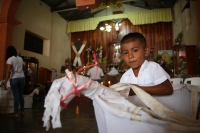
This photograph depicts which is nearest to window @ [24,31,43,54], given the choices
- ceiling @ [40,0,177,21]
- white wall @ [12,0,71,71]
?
white wall @ [12,0,71,71]

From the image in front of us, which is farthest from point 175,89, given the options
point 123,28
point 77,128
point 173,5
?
point 123,28

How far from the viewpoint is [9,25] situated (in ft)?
14.3

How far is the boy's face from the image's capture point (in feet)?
2.74

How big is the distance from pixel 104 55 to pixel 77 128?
6.84 metres

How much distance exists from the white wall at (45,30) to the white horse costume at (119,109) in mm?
5069

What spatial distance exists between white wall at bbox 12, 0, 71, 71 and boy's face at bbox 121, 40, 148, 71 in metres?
4.94

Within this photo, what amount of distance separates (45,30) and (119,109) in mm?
6854

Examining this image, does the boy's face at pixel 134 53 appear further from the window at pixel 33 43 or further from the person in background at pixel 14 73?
the window at pixel 33 43

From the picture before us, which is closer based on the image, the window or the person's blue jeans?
the person's blue jeans

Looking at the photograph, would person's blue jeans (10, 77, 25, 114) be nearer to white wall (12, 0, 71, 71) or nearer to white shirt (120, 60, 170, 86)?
white shirt (120, 60, 170, 86)

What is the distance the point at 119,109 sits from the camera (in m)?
0.56

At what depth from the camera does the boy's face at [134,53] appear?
834 millimetres

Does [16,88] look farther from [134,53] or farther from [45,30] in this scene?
[45,30]

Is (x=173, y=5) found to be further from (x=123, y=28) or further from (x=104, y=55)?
(x=104, y=55)
